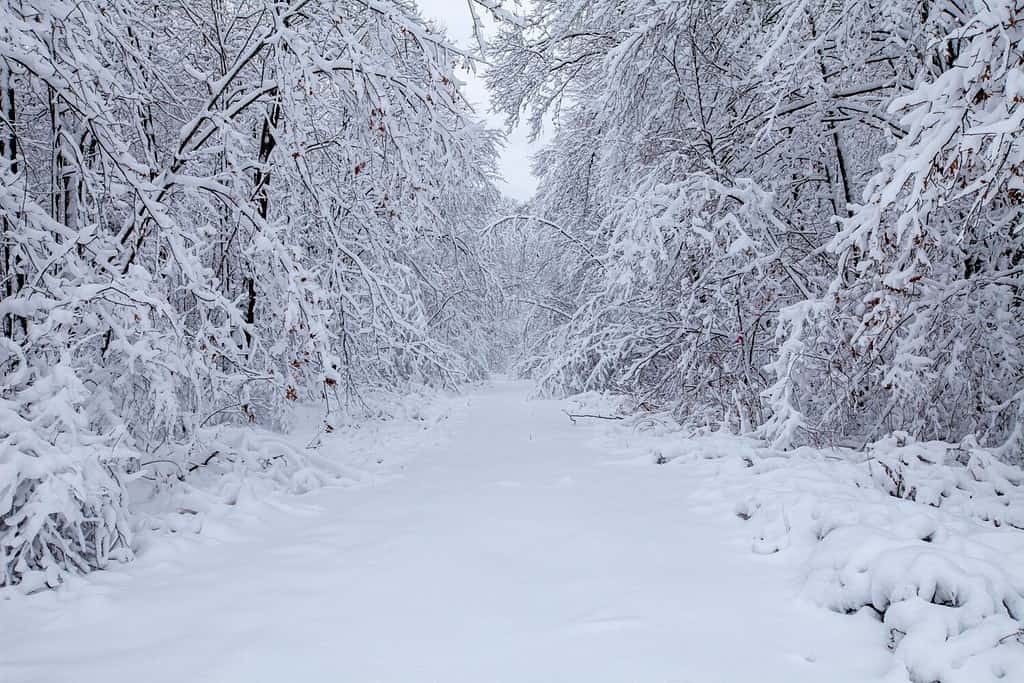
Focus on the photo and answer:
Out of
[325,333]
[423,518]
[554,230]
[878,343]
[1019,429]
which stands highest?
[554,230]

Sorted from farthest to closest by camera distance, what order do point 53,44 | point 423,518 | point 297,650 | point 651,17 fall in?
1. point 651,17
2. point 423,518
3. point 53,44
4. point 297,650

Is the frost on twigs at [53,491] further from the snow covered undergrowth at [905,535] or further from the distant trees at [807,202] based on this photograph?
the distant trees at [807,202]

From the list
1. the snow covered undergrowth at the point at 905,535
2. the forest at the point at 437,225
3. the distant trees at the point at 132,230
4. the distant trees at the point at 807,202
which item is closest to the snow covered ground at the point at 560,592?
the snow covered undergrowth at the point at 905,535

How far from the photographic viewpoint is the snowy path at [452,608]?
2463 mm

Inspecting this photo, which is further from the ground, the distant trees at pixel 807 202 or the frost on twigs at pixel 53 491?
the distant trees at pixel 807 202

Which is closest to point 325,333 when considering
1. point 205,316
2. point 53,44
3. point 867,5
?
point 205,316

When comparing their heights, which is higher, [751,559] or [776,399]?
[776,399]

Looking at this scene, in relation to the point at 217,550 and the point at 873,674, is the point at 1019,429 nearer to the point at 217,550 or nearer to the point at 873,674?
the point at 873,674

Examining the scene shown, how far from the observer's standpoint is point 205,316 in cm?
515

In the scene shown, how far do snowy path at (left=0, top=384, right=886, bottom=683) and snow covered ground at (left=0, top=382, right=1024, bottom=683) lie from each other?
0.01m

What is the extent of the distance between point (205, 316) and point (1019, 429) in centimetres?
678

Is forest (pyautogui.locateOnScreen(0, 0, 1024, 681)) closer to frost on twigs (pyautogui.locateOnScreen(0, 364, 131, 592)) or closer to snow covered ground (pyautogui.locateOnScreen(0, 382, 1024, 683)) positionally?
frost on twigs (pyautogui.locateOnScreen(0, 364, 131, 592))

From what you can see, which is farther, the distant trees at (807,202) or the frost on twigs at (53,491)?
the distant trees at (807,202)

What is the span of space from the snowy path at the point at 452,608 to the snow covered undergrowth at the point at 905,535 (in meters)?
0.15
